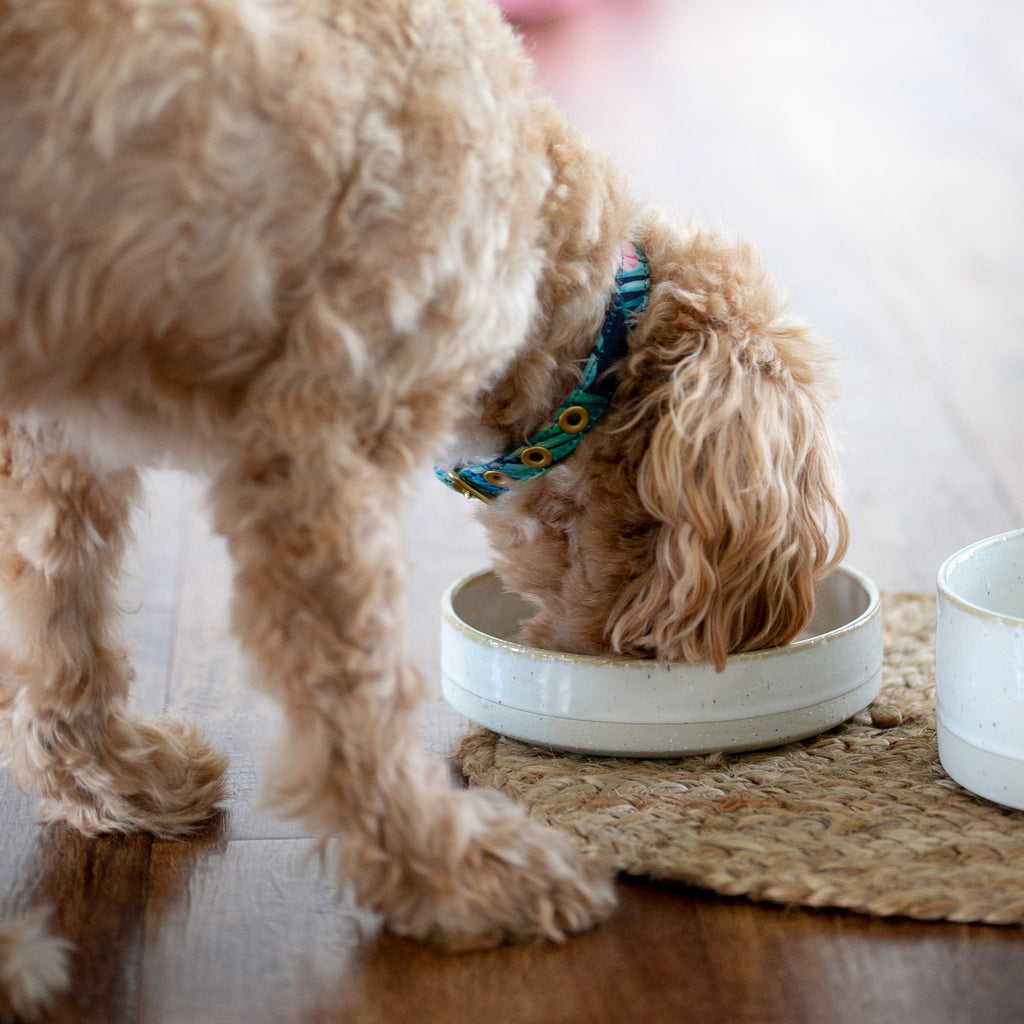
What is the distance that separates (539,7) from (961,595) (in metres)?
6.30

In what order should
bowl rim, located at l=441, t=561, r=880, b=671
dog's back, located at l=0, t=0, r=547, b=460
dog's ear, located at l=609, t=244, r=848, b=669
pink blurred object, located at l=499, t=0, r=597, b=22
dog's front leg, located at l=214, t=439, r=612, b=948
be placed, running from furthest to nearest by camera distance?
pink blurred object, located at l=499, t=0, r=597, b=22
bowl rim, located at l=441, t=561, r=880, b=671
dog's ear, located at l=609, t=244, r=848, b=669
dog's front leg, located at l=214, t=439, r=612, b=948
dog's back, located at l=0, t=0, r=547, b=460

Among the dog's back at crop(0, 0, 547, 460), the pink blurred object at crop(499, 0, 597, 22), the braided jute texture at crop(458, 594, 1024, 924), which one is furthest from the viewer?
the pink blurred object at crop(499, 0, 597, 22)

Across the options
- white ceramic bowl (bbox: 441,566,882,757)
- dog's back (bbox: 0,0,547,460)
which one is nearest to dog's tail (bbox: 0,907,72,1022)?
dog's back (bbox: 0,0,547,460)

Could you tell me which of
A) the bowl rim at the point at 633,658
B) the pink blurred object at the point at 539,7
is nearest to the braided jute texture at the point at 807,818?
the bowl rim at the point at 633,658

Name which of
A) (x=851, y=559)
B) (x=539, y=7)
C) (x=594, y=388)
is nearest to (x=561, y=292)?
(x=594, y=388)

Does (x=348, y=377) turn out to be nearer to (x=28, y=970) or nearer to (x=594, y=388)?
(x=594, y=388)

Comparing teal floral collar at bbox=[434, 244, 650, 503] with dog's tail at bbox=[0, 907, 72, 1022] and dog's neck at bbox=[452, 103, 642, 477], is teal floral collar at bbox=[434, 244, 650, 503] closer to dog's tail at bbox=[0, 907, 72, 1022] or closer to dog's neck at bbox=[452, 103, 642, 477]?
dog's neck at bbox=[452, 103, 642, 477]

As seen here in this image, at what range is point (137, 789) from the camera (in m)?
1.66

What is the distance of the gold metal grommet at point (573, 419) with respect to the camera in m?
1.59

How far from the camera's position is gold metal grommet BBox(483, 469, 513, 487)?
1.68m

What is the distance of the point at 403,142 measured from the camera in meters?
1.25

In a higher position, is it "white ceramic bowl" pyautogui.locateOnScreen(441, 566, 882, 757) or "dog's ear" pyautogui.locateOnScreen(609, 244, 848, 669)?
"dog's ear" pyautogui.locateOnScreen(609, 244, 848, 669)

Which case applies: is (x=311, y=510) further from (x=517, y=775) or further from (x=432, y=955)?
(x=517, y=775)

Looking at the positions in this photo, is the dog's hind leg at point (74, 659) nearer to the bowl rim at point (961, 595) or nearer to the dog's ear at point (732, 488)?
the dog's ear at point (732, 488)
